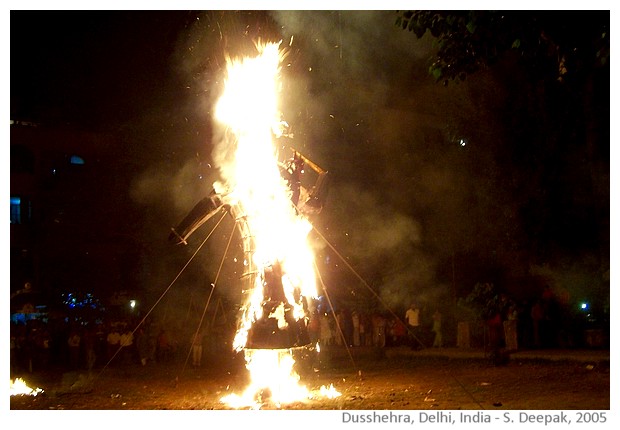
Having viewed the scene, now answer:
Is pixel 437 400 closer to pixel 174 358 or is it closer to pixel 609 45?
pixel 609 45

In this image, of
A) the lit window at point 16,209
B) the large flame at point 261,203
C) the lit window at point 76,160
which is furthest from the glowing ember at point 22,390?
the lit window at point 76,160

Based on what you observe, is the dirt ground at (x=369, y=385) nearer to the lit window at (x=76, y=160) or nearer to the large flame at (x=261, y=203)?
the large flame at (x=261, y=203)

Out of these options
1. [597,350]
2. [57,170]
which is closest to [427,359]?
[597,350]

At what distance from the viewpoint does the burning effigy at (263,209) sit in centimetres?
967

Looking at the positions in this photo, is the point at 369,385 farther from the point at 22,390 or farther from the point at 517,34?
the point at 22,390

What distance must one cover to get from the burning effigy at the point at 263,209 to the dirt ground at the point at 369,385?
3.09ft

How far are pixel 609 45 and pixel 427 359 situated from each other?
918 cm

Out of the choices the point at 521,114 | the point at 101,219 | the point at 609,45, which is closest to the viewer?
the point at 609,45

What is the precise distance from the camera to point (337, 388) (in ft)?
37.4

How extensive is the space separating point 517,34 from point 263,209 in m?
4.48

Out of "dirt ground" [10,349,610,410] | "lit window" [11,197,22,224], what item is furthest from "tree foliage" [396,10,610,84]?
"lit window" [11,197,22,224]

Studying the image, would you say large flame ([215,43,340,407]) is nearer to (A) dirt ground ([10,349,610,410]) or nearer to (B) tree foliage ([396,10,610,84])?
(A) dirt ground ([10,349,610,410])

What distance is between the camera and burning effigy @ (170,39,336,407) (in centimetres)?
967

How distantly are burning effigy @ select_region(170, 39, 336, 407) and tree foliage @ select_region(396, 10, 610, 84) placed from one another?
239cm
